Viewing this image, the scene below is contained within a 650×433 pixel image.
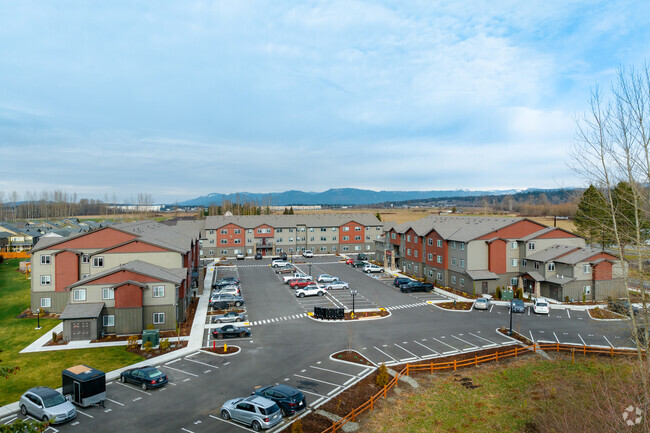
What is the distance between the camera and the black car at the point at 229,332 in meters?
36.2

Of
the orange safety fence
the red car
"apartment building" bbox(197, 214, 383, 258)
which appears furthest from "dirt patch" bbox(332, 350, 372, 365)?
the orange safety fence

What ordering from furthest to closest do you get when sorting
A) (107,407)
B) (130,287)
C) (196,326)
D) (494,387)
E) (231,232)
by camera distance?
(231,232), (196,326), (130,287), (494,387), (107,407)

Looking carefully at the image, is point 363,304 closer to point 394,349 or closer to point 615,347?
point 394,349

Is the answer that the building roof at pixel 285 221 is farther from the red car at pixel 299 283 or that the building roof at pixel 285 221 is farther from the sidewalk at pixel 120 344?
the sidewalk at pixel 120 344

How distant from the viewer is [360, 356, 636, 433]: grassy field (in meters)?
21.5

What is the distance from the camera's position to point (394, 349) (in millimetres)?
32562

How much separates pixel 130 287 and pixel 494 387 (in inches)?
1245

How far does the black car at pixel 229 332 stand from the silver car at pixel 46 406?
14739 mm

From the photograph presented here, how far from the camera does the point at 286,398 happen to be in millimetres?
22312

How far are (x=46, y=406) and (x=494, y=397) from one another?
1008 inches

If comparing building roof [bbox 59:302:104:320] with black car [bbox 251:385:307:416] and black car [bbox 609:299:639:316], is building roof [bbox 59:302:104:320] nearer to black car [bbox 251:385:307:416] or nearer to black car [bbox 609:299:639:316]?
black car [bbox 251:385:307:416]

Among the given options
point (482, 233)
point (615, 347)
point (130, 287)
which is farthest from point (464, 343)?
point (130, 287)

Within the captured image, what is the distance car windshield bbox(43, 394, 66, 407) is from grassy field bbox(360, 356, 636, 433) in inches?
655

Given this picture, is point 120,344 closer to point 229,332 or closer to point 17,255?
point 229,332
